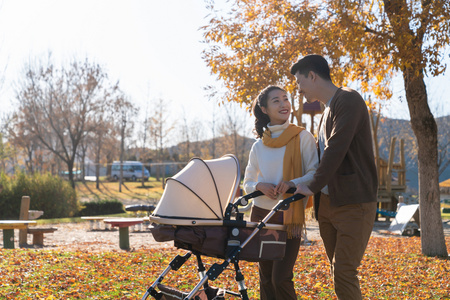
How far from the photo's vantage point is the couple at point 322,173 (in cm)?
360

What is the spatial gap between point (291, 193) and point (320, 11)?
7289mm

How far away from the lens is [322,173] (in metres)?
3.53

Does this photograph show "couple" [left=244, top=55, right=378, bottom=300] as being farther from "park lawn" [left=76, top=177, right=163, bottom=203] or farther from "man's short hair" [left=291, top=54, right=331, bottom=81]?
"park lawn" [left=76, top=177, right=163, bottom=203]

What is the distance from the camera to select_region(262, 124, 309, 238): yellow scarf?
383 centimetres

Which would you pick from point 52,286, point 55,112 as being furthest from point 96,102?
point 52,286

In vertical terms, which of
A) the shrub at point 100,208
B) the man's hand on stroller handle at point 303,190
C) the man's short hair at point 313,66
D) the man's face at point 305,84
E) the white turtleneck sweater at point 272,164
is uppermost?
the man's short hair at point 313,66

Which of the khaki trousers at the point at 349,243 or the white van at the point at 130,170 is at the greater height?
the white van at the point at 130,170

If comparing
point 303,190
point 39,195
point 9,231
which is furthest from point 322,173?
point 39,195

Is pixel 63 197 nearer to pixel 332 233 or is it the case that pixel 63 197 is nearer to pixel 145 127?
pixel 332 233

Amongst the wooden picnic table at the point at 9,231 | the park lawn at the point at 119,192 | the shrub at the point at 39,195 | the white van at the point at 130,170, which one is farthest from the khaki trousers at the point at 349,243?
the white van at the point at 130,170

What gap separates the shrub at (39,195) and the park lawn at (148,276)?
1350cm

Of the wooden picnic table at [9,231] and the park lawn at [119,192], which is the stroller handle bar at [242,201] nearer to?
the wooden picnic table at [9,231]

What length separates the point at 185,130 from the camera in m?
55.2

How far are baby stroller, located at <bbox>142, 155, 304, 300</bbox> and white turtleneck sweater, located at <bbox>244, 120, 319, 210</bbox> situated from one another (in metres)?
0.34
